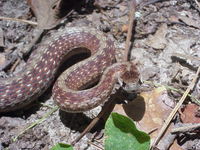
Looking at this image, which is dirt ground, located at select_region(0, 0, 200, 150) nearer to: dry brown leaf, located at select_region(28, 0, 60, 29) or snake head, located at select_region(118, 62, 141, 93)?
dry brown leaf, located at select_region(28, 0, 60, 29)

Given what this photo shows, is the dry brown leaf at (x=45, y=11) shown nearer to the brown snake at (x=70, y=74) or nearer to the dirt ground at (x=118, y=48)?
the dirt ground at (x=118, y=48)

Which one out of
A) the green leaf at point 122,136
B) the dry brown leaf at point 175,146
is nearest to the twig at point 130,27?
the dry brown leaf at point 175,146

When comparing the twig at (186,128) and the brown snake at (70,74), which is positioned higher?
the brown snake at (70,74)

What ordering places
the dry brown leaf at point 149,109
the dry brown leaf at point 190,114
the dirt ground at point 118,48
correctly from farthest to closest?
the dirt ground at point 118,48
the dry brown leaf at point 190,114
the dry brown leaf at point 149,109

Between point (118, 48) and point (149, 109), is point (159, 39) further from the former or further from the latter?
point (149, 109)

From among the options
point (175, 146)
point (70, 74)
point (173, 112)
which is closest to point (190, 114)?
point (173, 112)

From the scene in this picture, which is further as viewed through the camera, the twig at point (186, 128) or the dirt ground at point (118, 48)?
the dirt ground at point (118, 48)

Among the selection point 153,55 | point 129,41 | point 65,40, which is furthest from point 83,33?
point 153,55

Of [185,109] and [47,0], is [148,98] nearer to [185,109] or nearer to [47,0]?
[185,109]
